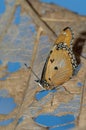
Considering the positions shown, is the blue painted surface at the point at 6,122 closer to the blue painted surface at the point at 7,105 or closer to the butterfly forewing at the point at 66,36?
the blue painted surface at the point at 7,105

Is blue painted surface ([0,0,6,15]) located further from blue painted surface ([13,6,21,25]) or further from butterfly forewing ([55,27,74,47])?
butterfly forewing ([55,27,74,47])

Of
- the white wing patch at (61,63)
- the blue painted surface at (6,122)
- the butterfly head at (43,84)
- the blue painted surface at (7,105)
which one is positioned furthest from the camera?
the white wing patch at (61,63)

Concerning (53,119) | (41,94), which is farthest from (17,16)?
(53,119)

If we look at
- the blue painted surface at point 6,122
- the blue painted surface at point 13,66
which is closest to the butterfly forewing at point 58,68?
the blue painted surface at point 13,66

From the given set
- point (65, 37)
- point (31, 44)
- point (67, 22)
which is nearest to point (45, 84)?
point (65, 37)

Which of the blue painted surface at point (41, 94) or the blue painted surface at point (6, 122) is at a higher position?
the blue painted surface at point (41, 94)
